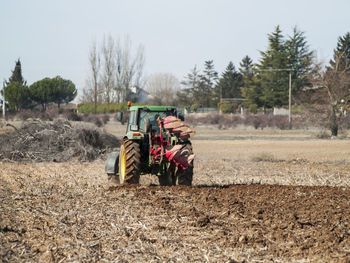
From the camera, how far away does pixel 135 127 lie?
11297mm

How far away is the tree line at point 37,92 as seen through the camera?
202ft

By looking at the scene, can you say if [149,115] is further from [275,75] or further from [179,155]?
[275,75]

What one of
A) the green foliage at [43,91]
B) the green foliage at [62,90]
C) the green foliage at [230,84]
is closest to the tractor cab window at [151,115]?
the green foliage at [43,91]

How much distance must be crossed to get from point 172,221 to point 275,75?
57.2m

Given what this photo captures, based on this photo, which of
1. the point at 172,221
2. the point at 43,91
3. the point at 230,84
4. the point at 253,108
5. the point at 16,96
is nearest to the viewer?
the point at 172,221

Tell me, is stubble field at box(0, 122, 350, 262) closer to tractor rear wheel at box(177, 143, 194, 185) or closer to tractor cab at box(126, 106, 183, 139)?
tractor rear wheel at box(177, 143, 194, 185)

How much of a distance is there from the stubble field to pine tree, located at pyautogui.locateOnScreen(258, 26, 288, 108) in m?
49.8

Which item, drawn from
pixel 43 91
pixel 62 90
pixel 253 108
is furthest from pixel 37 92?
pixel 253 108

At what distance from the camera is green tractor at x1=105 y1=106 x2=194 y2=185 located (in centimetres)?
1055

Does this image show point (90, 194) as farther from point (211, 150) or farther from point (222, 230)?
point (211, 150)

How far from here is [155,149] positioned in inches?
424

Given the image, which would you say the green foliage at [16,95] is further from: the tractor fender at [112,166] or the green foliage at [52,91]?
→ the tractor fender at [112,166]

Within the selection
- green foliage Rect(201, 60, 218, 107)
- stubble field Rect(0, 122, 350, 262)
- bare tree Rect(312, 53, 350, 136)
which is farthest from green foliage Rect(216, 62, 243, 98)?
stubble field Rect(0, 122, 350, 262)

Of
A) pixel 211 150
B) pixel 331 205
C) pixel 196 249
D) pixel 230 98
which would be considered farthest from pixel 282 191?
pixel 230 98
